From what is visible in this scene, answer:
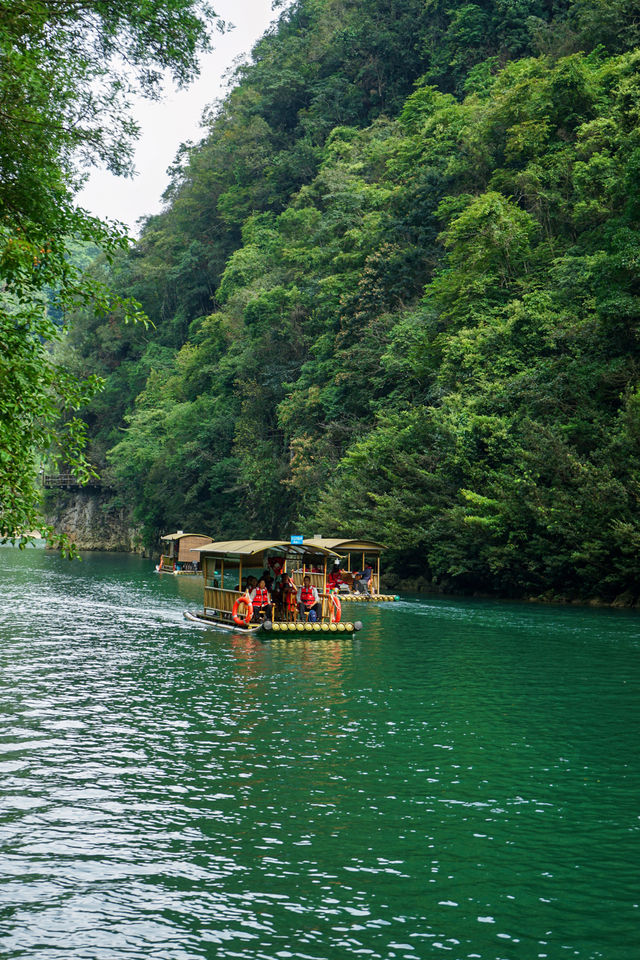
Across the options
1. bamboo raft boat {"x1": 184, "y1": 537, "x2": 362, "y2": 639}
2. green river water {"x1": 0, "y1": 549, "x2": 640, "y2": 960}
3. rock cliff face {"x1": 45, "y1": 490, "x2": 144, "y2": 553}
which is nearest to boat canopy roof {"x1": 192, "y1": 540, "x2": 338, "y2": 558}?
bamboo raft boat {"x1": 184, "y1": 537, "x2": 362, "y2": 639}

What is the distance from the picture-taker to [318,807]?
34.1ft

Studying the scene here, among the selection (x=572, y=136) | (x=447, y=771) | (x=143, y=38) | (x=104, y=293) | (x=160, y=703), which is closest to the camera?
(x=104, y=293)

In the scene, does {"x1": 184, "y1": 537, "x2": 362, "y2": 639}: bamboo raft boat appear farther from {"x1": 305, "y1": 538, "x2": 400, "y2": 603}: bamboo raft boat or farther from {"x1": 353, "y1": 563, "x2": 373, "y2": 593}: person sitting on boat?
{"x1": 353, "y1": 563, "x2": 373, "y2": 593}: person sitting on boat

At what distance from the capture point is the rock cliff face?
88875 millimetres

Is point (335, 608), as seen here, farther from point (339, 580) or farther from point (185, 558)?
point (185, 558)

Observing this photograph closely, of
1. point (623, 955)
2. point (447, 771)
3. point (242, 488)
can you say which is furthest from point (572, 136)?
point (623, 955)

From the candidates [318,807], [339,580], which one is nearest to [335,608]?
[339,580]

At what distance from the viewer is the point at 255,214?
81250 millimetres

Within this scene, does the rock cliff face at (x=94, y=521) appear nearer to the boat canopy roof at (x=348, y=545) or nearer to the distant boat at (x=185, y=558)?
the distant boat at (x=185, y=558)

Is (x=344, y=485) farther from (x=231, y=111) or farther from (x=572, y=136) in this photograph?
(x=231, y=111)

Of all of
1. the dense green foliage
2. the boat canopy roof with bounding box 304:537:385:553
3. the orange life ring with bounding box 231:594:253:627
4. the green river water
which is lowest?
the green river water

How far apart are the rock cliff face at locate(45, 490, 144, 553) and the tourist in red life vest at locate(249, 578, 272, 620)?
59.8m

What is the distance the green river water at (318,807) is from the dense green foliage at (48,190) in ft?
11.6

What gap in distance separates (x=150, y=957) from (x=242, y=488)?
56.7 m
